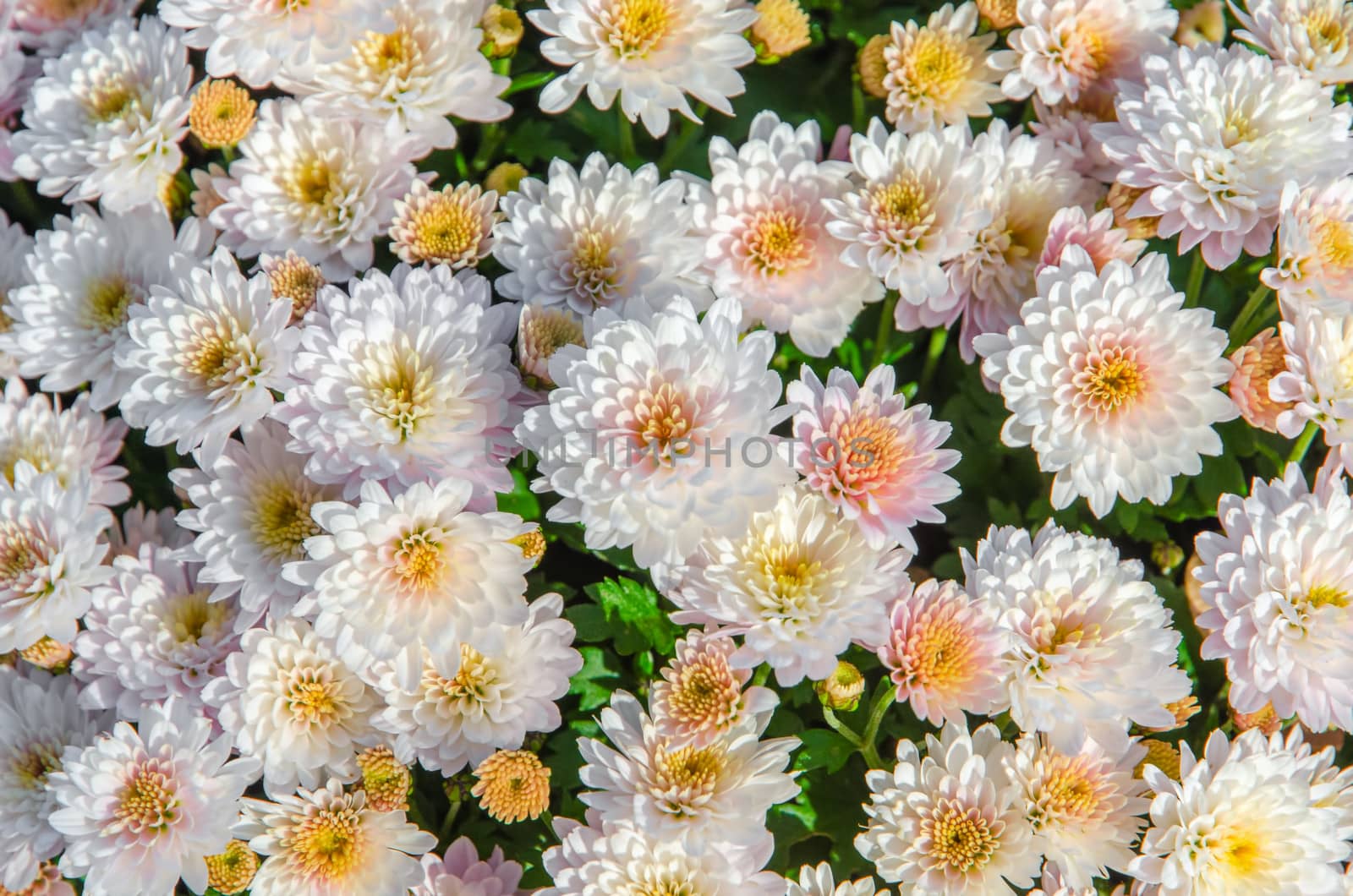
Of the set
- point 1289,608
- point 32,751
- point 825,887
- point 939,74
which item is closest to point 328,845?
point 32,751

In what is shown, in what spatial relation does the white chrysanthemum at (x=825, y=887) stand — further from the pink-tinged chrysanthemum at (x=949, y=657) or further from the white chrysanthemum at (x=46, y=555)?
the white chrysanthemum at (x=46, y=555)

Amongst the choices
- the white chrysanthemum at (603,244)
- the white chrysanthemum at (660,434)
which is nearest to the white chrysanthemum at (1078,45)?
the white chrysanthemum at (603,244)

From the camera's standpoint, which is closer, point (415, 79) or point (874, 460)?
point (874, 460)

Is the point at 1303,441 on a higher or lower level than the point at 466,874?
higher

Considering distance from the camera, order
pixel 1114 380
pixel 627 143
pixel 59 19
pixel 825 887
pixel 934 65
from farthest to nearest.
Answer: pixel 59 19
pixel 627 143
pixel 934 65
pixel 1114 380
pixel 825 887

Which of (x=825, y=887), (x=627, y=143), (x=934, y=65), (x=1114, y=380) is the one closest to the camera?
(x=825, y=887)

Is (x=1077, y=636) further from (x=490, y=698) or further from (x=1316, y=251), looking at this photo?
(x=490, y=698)
